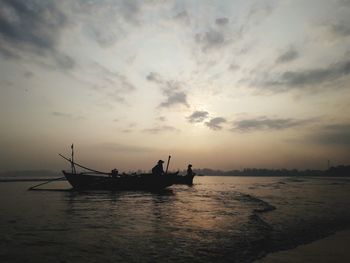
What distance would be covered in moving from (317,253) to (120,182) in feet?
95.0

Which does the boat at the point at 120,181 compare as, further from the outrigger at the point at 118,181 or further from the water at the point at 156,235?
the water at the point at 156,235

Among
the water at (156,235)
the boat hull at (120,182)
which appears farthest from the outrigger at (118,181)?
the water at (156,235)

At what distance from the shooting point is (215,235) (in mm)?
11734

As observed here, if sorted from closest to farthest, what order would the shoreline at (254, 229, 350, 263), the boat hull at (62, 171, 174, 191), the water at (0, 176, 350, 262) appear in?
the shoreline at (254, 229, 350, 263) < the water at (0, 176, 350, 262) < the boat hull at (62, 171, 174, 191)

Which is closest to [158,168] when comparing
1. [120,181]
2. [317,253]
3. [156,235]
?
[120,181]

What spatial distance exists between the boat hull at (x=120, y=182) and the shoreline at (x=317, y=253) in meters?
26.6

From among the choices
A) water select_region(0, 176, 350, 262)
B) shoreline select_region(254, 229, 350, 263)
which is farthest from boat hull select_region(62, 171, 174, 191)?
shoreline select_region(254, 229, 350, 263)

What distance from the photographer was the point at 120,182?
36.2 metres

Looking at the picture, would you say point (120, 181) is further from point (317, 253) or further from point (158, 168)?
point (317, 253)

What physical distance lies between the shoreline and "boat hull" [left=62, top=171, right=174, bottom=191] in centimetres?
2662

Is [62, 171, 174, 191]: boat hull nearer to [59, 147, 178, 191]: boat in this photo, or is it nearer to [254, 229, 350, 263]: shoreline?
[59, 147, 178, 191]: boat

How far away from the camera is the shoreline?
836 centimetres

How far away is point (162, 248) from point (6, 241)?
512 centimetres

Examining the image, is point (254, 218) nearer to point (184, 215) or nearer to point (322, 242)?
point (184, 215)
